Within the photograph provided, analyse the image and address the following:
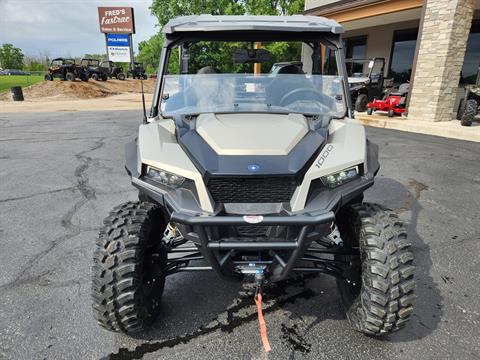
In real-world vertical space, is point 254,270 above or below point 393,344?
above

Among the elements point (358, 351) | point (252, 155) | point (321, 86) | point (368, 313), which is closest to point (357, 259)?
point (368, 313)

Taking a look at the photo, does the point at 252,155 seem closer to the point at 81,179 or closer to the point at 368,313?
the point at 368,313

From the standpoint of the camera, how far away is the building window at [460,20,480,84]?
1268cm

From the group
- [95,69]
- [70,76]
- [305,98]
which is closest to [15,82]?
[95,69]

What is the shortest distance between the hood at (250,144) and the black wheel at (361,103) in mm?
11118

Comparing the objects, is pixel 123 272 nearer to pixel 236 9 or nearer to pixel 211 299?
pixel 211 299

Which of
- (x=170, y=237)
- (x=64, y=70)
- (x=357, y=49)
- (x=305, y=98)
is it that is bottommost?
(x=170, y=237)

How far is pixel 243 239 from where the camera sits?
182cm

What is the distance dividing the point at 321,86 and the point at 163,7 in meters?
34.5

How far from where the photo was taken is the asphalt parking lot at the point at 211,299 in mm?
2107

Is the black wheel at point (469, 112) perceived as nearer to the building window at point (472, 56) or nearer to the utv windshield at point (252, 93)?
the building window at point (472, 56)

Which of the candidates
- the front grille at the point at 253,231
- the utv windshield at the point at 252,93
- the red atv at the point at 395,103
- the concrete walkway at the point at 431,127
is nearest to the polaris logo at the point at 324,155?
the front grille at the point at 253,231

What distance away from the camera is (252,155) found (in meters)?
1.83

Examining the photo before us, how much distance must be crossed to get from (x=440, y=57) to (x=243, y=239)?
406 inches
